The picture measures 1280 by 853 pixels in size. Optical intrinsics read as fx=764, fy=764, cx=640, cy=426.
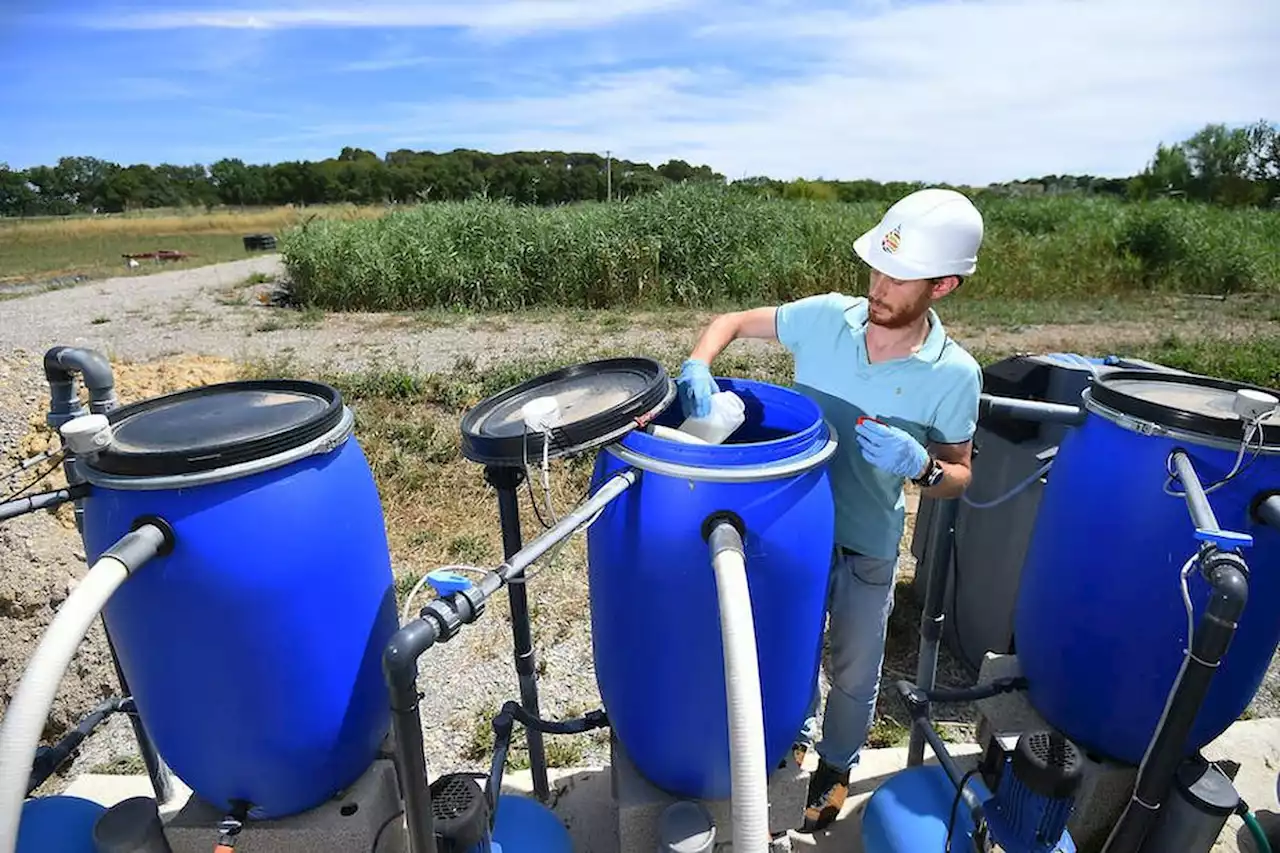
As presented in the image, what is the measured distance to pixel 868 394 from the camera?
1967 millimetres

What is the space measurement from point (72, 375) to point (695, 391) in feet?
4.98

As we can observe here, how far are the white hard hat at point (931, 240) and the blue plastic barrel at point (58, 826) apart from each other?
7.75ft

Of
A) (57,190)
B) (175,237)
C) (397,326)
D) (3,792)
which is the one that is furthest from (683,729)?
(57,190)

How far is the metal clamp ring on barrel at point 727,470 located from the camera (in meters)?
1.56

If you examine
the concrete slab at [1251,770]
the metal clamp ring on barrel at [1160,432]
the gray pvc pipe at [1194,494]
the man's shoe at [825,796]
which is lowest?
the concrete slab at [1251,770]

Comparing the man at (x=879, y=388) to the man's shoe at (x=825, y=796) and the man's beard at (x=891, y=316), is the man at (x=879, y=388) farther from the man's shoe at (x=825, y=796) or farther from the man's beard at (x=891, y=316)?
the man's shoe at (x=825, y=796)

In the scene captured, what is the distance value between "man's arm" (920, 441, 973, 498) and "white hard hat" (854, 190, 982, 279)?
448 mm

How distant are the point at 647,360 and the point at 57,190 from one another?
65.1 metres

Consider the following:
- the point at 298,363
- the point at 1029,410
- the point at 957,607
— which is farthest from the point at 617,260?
the point at 1029,410

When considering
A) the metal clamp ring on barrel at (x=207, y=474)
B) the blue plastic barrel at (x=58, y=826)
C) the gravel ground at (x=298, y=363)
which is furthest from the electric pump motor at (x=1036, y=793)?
the blue plastic barrel at (x=58, y=826)

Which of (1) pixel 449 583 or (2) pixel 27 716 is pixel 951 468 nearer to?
(1) pixel 449 583

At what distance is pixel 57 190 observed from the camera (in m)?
51.5

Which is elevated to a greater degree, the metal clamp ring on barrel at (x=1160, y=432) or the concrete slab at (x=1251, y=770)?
the metal clamp ring on barrel at (x=1160, y=432)

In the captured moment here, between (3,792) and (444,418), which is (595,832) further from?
(444,418)
